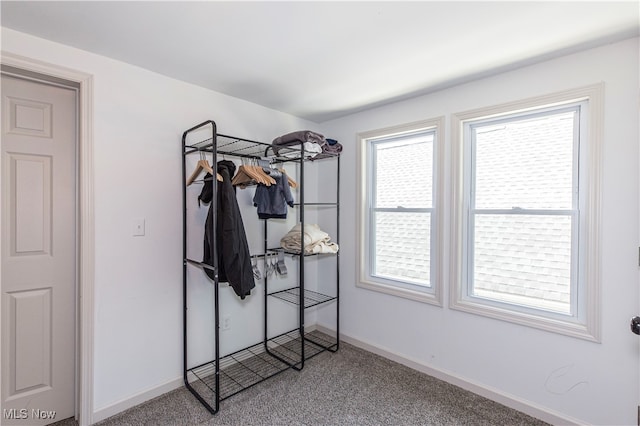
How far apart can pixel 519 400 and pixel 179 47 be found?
3.13 meters

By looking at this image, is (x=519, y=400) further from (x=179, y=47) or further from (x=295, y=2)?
(x=179, y=47)

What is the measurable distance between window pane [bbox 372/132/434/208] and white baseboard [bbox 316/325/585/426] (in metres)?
1.34

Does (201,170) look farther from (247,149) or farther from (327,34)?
(327,34)

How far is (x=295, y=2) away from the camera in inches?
54.2

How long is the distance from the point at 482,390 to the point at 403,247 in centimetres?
120

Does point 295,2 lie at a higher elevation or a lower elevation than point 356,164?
higher

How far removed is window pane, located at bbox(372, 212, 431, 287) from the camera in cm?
259

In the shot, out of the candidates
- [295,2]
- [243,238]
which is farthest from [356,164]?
[295,2]

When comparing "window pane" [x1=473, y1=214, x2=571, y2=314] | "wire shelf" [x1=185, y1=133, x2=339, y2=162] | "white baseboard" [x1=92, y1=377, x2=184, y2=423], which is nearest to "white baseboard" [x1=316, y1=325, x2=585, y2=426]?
"window pane" [x1=473, y1=214, x2=571, y2=314]

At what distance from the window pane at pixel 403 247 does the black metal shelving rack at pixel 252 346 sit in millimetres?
420

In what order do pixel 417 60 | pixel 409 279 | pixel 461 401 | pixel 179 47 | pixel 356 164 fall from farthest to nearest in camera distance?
1. pixel 356 164
2. pixel 409 279
3. pixel 461 401
4. pixel 417 60
5. pixel 179 47

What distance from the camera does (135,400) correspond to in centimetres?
202

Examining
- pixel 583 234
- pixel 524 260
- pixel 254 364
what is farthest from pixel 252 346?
pixel 583 234

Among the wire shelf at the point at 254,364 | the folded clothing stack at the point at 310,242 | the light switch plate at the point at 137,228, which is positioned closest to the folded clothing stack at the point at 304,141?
the folded clothing stack at the point at 310,242
